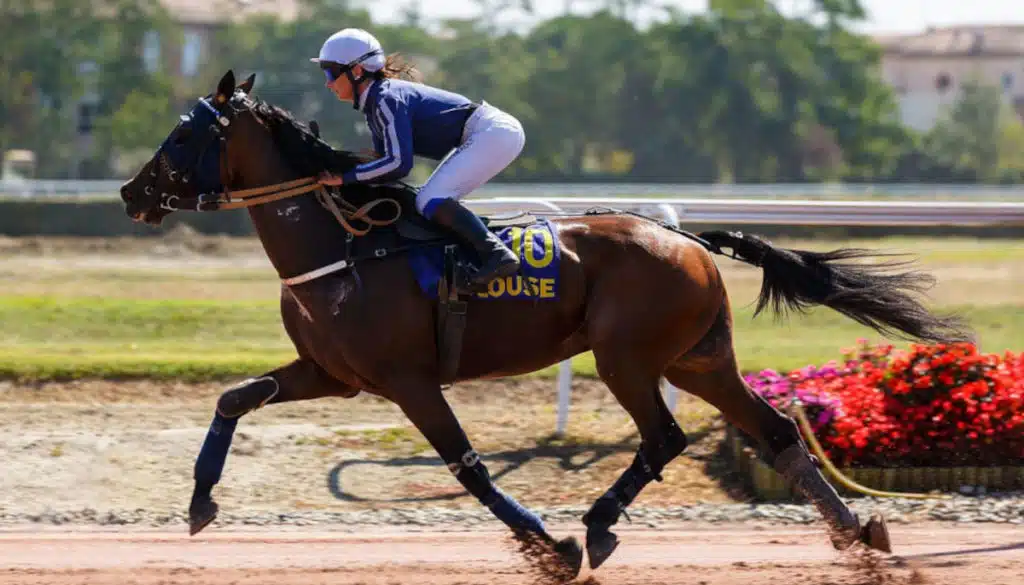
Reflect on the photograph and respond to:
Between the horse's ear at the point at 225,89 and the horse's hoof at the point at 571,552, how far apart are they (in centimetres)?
223

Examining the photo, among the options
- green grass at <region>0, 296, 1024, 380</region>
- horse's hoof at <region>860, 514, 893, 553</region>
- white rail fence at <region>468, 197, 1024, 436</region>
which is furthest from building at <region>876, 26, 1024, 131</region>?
horse's hoof at <region>860, 514, 893, 553</region>

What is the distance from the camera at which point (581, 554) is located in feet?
19.0

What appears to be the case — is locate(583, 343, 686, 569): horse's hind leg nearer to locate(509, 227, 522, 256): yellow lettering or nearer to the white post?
locate(509, 227, 522, 256): yellow lettering

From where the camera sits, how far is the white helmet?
5855 mm

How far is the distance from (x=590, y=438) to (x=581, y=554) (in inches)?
113

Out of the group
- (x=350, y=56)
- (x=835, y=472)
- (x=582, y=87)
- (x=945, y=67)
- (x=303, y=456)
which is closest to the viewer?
(x=350, y=56)

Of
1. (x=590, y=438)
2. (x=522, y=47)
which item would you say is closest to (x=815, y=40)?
(x=522, y=47)

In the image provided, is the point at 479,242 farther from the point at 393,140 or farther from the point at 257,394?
the point at 257,394

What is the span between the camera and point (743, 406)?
6324 mm

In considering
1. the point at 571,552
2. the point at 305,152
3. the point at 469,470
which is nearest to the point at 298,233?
the point at 305,152

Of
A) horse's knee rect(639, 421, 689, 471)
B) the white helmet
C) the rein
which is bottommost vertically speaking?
horse's knee rect(639, 421, 689, 471)

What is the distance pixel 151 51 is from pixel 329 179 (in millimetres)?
59657

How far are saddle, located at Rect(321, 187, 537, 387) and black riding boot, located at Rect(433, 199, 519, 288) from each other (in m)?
0.07

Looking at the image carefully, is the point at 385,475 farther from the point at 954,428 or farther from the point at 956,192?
the point at 956,192
